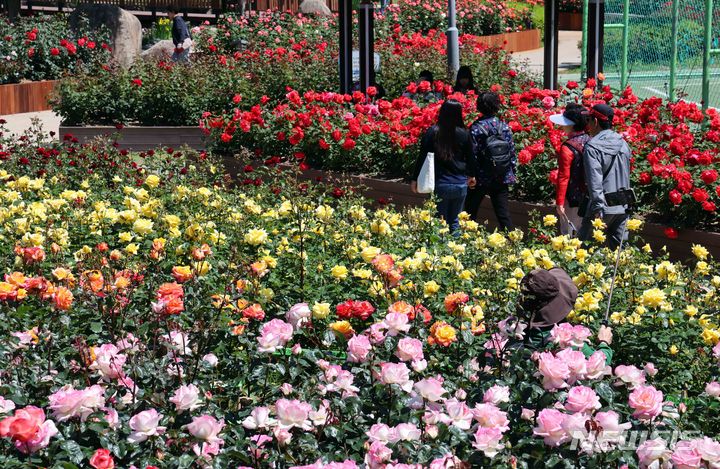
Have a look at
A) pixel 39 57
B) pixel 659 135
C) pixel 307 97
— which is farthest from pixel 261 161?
pixel 39 57

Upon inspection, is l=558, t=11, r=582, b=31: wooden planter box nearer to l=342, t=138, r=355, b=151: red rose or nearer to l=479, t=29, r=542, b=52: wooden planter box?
l=479, t=29, r=542, b=52: wooden planter box

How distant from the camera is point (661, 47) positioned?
15.4m

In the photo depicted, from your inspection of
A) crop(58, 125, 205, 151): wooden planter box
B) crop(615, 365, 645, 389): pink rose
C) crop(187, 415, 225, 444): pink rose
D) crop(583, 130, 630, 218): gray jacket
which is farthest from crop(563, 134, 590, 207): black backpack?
crop(58, 125, 205, 151): wooden planter box

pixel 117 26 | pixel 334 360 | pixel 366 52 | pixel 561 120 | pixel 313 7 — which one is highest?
pixel 313 7

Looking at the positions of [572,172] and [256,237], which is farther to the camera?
[572,172]

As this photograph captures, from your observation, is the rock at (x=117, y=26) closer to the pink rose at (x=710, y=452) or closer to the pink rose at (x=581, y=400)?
the pink rose at (x=581, y=400)

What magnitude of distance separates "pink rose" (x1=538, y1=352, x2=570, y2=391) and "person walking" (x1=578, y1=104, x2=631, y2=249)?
397 centimetres

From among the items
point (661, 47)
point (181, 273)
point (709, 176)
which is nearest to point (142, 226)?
point (181, 273)

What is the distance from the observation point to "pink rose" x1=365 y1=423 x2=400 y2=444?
10.7ft

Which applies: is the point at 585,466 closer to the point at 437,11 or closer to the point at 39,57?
the point at 39,57

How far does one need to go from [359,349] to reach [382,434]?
1.68 ft

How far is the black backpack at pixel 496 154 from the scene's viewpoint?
8445 millimetres

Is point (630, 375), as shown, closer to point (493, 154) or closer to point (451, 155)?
point (451, 155)

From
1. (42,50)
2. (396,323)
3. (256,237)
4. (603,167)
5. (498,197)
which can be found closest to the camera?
(396,323)
